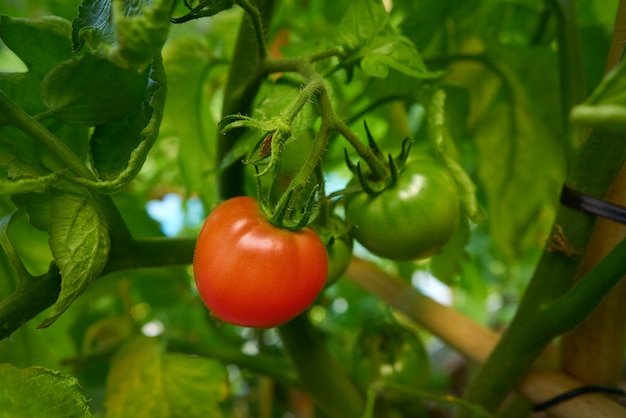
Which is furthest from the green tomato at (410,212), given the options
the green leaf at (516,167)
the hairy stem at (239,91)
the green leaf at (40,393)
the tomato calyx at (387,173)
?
the green leaf at (516,167)

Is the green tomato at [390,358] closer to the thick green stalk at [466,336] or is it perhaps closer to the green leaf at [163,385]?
the thick green stalk at [466,336]

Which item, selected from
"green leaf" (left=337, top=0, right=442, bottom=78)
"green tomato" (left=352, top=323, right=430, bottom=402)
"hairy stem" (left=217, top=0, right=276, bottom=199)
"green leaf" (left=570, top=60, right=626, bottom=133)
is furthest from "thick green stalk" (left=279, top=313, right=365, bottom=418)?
"green leaf" (left=570, top=60, right=626, bottom=133)

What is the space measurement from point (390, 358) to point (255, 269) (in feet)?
1.20

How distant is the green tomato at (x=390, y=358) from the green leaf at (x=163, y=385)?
0.16 m

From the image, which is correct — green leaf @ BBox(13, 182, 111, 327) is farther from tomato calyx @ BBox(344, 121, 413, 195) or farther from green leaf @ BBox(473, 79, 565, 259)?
green leaf @ BBox(473, 79, 565, 259)

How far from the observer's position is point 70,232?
374 millimetres

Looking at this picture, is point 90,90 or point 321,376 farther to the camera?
point 321,376

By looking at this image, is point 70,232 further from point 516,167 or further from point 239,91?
point 516,167

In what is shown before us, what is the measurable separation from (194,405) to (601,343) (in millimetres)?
393

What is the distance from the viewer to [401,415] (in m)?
0.75

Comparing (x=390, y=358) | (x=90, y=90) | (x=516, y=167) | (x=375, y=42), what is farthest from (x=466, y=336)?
(x=90, y=90)

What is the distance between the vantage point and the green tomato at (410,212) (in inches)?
17.4

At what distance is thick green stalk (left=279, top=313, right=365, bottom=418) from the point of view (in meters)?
0.59

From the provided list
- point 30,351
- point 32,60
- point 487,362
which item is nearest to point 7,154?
point 32,60
